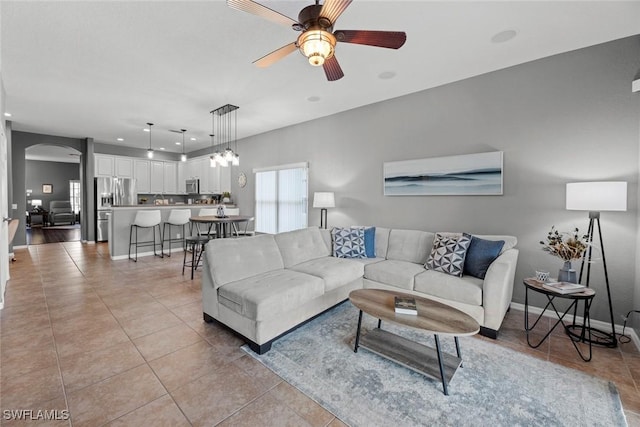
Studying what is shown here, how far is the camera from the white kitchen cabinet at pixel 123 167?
7902 mm

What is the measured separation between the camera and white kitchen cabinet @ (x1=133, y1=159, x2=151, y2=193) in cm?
827

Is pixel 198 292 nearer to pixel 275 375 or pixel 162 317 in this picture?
pixel 162 317

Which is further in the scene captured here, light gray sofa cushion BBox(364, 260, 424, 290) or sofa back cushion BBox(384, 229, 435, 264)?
sofa back cushion BBox(384, 229, 435, 264)

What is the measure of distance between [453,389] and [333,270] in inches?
58.3

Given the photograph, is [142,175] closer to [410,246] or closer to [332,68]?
[332,68]

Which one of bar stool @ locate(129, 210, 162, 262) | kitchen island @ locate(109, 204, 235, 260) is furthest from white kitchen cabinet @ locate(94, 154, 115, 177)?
bar stool @ locate(129, 210, 162, 262)

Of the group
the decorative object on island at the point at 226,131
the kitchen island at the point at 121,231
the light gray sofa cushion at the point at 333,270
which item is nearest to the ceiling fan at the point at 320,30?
the light gray sofa cushion at the point at 333,270

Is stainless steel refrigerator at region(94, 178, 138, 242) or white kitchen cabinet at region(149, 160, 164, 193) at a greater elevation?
white kitchen cabinet at region(149, 160, 164, 193)

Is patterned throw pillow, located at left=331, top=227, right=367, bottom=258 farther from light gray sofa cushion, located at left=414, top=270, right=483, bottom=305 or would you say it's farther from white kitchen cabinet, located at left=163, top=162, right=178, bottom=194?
white kitchen cabinet, located at left=163, top=162, right=178, bottom=194

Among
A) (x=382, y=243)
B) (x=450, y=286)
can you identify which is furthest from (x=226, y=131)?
(x=450, y=286)

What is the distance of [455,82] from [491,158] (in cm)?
114

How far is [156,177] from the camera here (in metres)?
8.70

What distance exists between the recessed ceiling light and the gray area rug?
2.87m

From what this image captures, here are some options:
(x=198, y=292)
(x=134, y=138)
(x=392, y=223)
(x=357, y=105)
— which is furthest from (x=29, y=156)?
(x=392, y=223)
